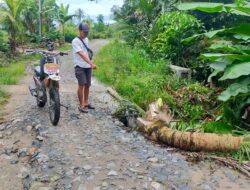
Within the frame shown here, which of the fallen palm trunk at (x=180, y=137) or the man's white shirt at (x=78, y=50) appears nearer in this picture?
the fallen palm trunk at (x=180, y=137)

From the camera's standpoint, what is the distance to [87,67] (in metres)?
6.14

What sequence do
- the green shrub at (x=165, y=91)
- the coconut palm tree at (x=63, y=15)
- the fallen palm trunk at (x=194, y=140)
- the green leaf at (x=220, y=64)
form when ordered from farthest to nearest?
the coconut palm tree at (x=63, y=15)
the green shrub at (x=165, y=91)
the green leaf at (x=220, y=64)
the fallen palm trunk at (x=194, y=140)

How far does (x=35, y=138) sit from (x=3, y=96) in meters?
3.23

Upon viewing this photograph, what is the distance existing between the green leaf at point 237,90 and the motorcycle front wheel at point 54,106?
7.99 ft

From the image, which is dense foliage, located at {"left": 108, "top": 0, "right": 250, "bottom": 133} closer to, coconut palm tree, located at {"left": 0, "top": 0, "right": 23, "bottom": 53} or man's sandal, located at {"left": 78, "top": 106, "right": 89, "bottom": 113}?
man's sandal, located at {"left": 78, "top": 106, "right": 89, "bottom": 113}

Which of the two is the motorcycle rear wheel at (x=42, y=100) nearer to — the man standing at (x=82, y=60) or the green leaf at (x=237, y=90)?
the man standing at (x=82, y=60)

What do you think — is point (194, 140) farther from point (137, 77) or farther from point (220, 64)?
point (137, 77)

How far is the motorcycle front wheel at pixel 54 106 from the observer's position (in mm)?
5402

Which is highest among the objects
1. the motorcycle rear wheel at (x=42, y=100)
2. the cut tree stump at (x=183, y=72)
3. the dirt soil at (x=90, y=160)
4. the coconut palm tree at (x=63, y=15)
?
the coconut palm tree at (x=63, y=15)

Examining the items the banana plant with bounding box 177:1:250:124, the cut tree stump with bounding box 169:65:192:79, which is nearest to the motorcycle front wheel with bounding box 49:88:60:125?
the banana plant with bounding box 177:1:250:124

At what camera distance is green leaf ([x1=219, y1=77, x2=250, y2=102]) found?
500 cm

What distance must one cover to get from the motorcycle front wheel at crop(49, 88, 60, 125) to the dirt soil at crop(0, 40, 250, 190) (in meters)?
0.13

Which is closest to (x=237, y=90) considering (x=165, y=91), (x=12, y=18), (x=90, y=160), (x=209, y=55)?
(x=209, y=55)

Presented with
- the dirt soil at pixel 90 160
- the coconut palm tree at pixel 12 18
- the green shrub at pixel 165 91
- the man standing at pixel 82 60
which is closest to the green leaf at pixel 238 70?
the green shrub at pixel 165 91
